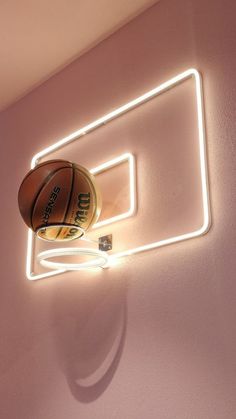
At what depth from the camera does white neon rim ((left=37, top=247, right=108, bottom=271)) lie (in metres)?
1.59

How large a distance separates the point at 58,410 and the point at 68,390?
0.26 feet

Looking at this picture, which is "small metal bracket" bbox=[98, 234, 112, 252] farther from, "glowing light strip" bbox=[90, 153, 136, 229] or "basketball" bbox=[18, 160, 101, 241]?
Result: "basketball" bbox=[18, 160, 101, 241]

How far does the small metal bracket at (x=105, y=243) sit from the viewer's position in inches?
69.6

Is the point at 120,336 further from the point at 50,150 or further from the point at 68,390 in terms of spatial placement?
the point at 50,150

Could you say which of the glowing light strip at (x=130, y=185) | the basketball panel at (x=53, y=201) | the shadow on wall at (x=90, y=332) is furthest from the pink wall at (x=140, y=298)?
the basketball panel at (x=53, y=201)

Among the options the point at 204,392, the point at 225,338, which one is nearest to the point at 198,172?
the point at 225,338

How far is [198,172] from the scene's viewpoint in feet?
5.18

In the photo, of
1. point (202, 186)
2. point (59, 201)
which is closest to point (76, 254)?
point (59, 201)

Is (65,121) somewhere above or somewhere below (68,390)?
above

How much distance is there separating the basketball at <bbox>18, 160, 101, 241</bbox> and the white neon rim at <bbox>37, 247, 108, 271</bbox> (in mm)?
52

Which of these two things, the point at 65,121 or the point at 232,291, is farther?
the point at 65,121

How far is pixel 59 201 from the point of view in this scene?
61.3 inches

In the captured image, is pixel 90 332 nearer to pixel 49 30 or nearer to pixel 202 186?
pixel 202 186

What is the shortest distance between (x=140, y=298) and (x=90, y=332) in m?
0.25
